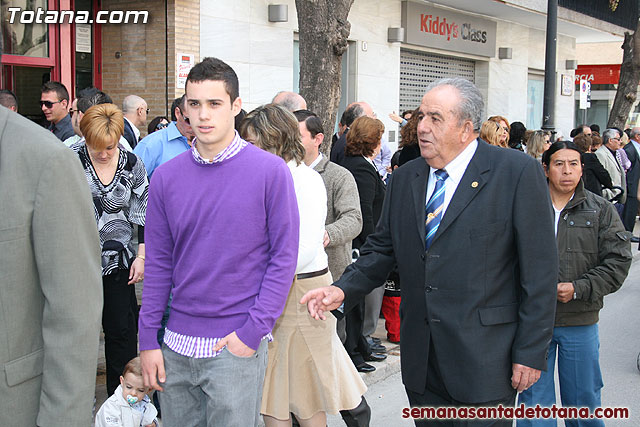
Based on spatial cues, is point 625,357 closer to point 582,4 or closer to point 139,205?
point 139,205

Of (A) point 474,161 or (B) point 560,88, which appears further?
(B) point 560,88

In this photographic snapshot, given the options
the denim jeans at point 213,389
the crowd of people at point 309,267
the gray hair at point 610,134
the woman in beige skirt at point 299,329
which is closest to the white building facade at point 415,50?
the gray hair at point 610,134

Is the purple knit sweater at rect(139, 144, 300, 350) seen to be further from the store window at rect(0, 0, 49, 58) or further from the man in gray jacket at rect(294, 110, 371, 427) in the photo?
the store window at rect(0, 0, 49, 58)

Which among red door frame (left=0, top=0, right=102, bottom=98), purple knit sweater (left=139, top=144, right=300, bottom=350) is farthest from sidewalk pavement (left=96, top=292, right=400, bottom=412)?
red door frame (left=0, top=0, right=102, bottom=98)

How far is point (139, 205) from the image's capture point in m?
4.79

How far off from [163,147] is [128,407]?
2156 mm

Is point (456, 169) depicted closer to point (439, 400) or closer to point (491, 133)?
point (439, 400)

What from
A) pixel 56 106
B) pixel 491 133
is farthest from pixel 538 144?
pixel 56 106

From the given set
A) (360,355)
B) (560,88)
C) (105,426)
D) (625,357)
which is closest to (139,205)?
(105,426)

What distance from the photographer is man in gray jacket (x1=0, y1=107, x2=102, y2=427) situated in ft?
6.54

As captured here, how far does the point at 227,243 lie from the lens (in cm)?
308

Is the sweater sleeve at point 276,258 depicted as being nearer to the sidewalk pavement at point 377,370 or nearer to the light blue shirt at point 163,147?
the light blue shirt at point 163,147

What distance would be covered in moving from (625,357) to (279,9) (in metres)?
8.17

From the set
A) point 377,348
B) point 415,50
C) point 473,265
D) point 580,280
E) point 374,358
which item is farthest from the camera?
point 415,50
